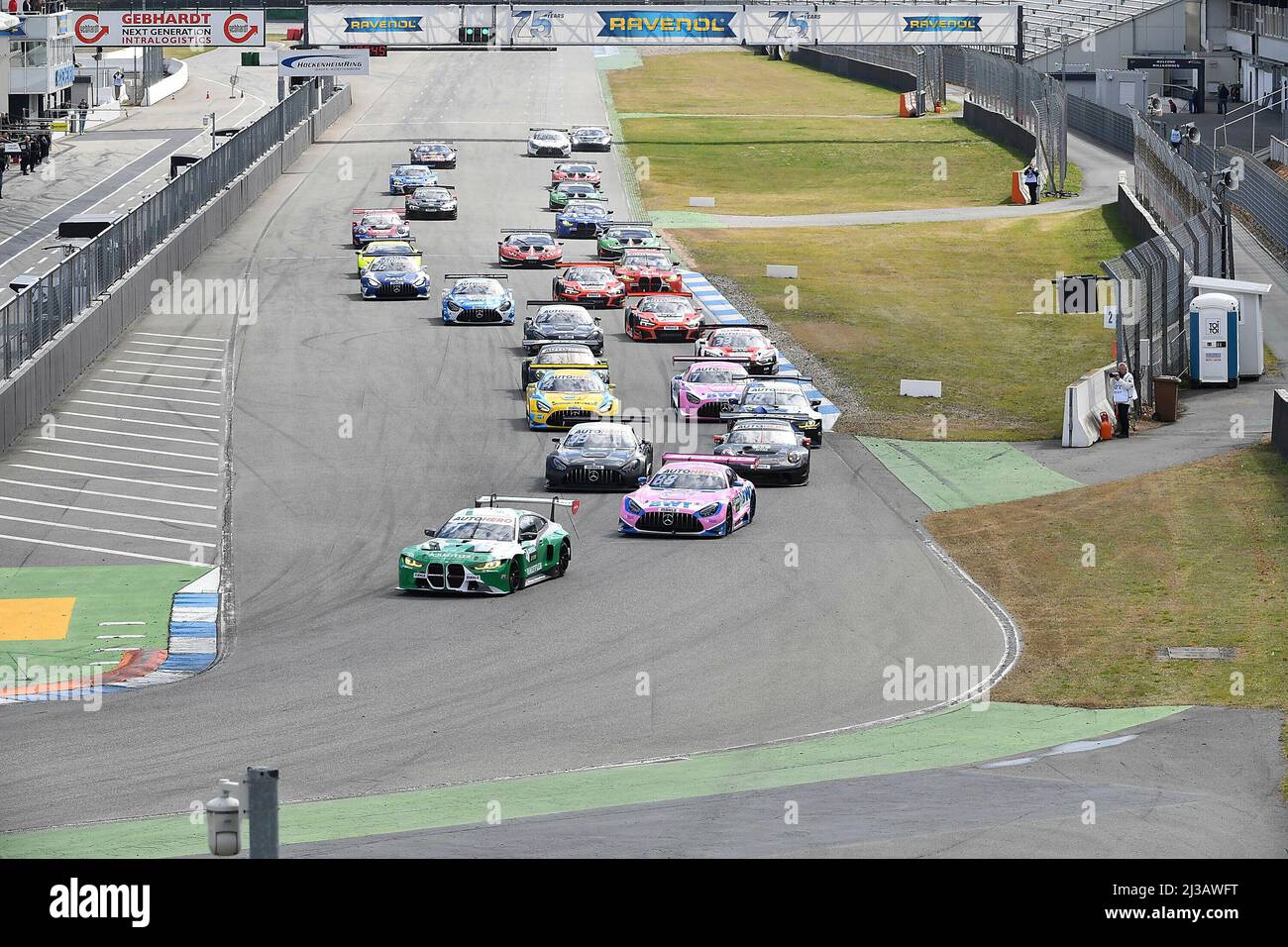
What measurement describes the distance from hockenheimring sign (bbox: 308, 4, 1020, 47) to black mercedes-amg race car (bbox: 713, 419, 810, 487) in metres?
49.6

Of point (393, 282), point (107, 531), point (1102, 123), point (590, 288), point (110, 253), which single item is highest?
point (1102, 123)

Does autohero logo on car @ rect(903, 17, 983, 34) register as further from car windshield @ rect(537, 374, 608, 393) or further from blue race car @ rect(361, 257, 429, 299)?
car windshield @ rect(537, 374, 608, 393)

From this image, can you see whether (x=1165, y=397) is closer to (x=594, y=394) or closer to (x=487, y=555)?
(x=594, y=394)

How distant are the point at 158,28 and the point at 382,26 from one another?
10.7m

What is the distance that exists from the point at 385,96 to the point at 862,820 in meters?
92.3

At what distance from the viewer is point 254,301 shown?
50.9m

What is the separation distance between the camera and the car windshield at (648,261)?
5297 centimetres

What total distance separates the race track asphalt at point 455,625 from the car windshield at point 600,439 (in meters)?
Result: 1.00

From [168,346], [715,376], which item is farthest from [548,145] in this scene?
[715,376]

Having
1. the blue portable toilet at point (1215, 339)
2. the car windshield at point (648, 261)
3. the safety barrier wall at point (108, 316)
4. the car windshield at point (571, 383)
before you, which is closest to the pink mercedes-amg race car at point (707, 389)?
the car windshield at point (571, 383)

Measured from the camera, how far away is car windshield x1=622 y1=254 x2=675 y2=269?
52975mm

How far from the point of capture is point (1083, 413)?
3691 cm
